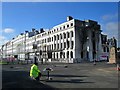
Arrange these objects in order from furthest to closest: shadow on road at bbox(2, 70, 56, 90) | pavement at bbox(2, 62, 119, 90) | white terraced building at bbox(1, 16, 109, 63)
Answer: white terraced building at bbox(1, 16, 109, 63) < pavement at bbox(2, 62, 119, 90) < shadow on road at bbox(2, 70, 56, 90)

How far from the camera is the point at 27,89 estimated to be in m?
12.2

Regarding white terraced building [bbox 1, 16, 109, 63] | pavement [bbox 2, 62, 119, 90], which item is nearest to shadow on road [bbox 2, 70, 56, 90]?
pavement [bbox 2, 62, 119, 90]

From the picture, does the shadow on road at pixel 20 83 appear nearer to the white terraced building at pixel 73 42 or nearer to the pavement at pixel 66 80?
the pavement at pixel 66 80

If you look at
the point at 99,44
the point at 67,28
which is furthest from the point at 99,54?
the point at 67,28

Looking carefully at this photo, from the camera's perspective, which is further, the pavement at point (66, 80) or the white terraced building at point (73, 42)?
the white terraced building at point (73, 42)

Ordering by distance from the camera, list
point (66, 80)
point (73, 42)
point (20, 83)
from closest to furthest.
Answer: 1. point (20, 83)
2. point (66, 80)
3. point (73, 42)

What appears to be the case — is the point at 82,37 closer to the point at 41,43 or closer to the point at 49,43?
the point at 49,43

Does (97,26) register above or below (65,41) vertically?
above

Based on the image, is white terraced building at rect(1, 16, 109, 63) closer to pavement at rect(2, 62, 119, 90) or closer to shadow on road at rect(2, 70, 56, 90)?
pavement at rect(2, 62, 119, 90)

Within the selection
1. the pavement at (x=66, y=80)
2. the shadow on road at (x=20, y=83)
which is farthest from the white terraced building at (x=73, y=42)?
the shadow on road at (x=20, y=83)

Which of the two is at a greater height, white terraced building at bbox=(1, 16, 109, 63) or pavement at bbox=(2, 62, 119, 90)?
white terraced building at bbox=(1, 16, 109, 63)

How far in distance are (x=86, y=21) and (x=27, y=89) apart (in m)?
79.1

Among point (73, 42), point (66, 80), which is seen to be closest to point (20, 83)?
point (66, 80)

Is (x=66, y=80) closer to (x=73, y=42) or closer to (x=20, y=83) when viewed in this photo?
(x=20, y=83)
